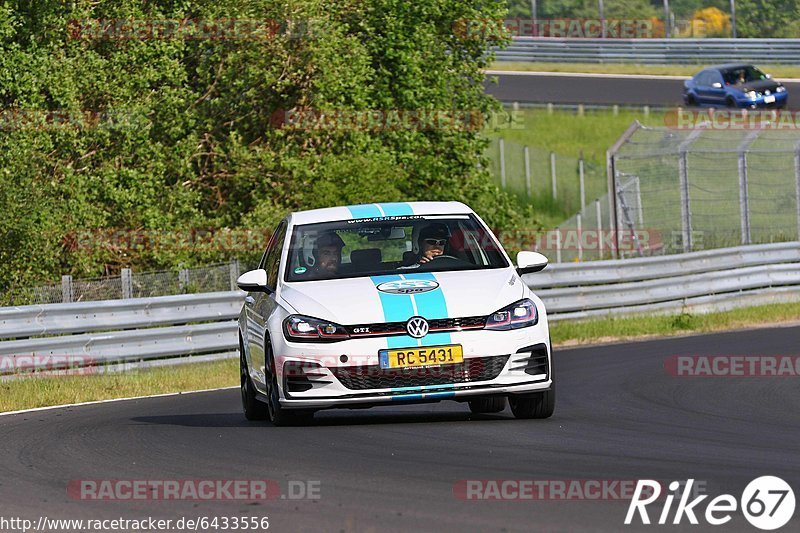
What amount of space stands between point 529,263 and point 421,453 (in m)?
2.64

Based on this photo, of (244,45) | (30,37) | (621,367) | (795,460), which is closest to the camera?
(795,460)

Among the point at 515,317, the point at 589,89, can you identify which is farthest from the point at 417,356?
the point at 589,89

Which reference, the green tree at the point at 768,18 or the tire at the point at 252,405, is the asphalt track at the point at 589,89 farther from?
the tire at the point at 252,405

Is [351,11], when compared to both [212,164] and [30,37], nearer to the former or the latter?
[212,164]

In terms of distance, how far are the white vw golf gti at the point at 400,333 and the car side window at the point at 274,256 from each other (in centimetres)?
23

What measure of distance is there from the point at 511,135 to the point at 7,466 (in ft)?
134

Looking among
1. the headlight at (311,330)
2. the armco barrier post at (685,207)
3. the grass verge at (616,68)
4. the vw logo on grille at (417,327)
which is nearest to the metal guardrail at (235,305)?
the armco barrier post at (685,207)

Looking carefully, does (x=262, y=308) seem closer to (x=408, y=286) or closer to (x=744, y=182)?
(x=408, y=286)

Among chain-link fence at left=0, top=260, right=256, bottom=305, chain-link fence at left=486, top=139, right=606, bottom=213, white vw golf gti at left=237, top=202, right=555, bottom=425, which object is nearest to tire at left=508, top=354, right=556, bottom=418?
white vw golf gti at left=237, top=202, right=555, bottom=425

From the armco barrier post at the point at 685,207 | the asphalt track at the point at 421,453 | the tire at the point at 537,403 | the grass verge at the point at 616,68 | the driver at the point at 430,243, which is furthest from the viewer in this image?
the grass verge at the point at 616,68

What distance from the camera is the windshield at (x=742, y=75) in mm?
44750

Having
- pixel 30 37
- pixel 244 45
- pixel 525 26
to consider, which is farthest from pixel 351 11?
pixel 525 26

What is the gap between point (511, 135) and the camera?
163 feet

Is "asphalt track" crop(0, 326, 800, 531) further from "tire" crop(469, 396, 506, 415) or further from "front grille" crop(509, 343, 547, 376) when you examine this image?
"front grille" crop(509, 343, 547, 376)
